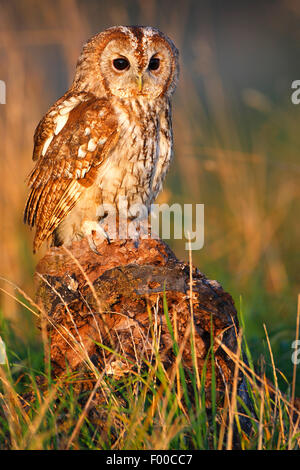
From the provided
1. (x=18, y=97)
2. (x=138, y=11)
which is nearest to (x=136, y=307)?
(x=18, y=97)

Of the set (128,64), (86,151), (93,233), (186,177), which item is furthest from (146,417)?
(186,177)

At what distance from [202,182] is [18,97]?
7.66 feet

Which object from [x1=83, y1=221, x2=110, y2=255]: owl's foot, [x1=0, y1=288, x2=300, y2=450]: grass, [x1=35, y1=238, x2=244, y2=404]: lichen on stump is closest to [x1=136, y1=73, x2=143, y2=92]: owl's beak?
[x1=83, y1=221, x2=110, y2=255]: owl's foot

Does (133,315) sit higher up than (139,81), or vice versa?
(139,81)

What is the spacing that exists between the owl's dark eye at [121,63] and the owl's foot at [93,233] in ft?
2.61

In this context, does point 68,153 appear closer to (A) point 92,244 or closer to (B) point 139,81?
(B) point 139,81

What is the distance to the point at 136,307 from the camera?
81.1 inches

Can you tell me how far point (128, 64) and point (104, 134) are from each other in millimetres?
389

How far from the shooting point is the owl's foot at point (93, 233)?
2349mm

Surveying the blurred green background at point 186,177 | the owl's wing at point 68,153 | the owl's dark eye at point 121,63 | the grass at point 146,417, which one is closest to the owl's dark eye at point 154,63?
the owl's dark eye at point 121,63

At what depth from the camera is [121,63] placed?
2.82 m

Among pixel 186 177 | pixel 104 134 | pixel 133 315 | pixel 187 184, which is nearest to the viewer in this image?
pixel 133 315
